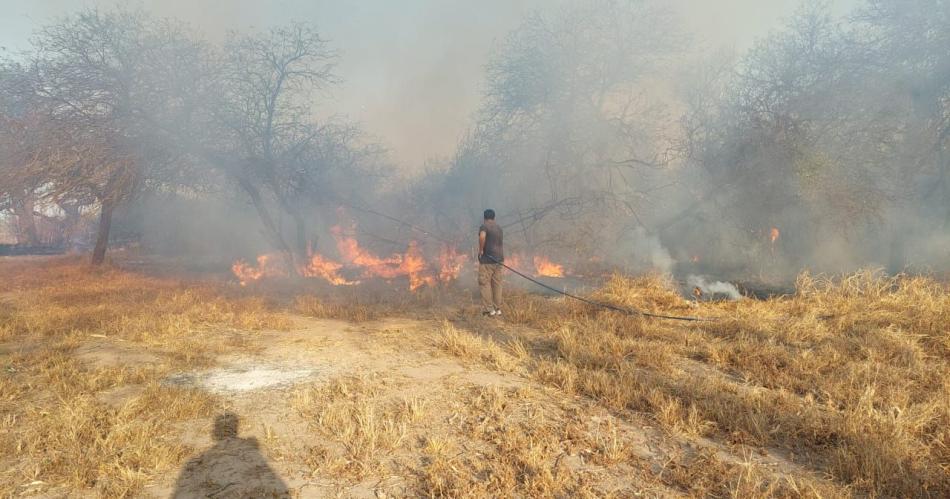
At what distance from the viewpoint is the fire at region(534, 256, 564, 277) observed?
Result: 13.8 m

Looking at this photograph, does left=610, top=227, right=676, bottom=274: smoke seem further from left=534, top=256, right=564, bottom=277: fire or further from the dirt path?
the dirt path

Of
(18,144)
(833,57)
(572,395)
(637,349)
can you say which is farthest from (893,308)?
(18,144)

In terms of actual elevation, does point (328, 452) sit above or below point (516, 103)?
below

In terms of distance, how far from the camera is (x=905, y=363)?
4.90 meters

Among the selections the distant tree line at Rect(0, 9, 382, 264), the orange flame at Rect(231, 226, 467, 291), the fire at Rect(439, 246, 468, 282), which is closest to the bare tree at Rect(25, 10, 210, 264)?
the distant tree line at Rect(0, 9, 382, 264)

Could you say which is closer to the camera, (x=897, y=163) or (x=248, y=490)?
→ (x=248, y=490)

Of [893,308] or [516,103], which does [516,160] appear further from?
[893,308]

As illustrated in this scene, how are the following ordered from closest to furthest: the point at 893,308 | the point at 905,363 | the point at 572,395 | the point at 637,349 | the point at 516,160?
the point at 572,395
the point at 905,363
the point at 637,349
the point at 893,308
the point at 516,160

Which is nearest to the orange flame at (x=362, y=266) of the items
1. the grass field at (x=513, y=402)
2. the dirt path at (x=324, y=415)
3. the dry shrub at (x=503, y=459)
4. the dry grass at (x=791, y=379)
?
the grass field at (x=513, y=402)

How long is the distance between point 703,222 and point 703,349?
454 inches

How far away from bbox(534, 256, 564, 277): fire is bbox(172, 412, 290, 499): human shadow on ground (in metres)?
10.8

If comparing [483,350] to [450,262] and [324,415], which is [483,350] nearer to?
[324,415]

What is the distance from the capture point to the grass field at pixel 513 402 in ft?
9.72

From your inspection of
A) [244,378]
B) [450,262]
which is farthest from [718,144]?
[244,378]
